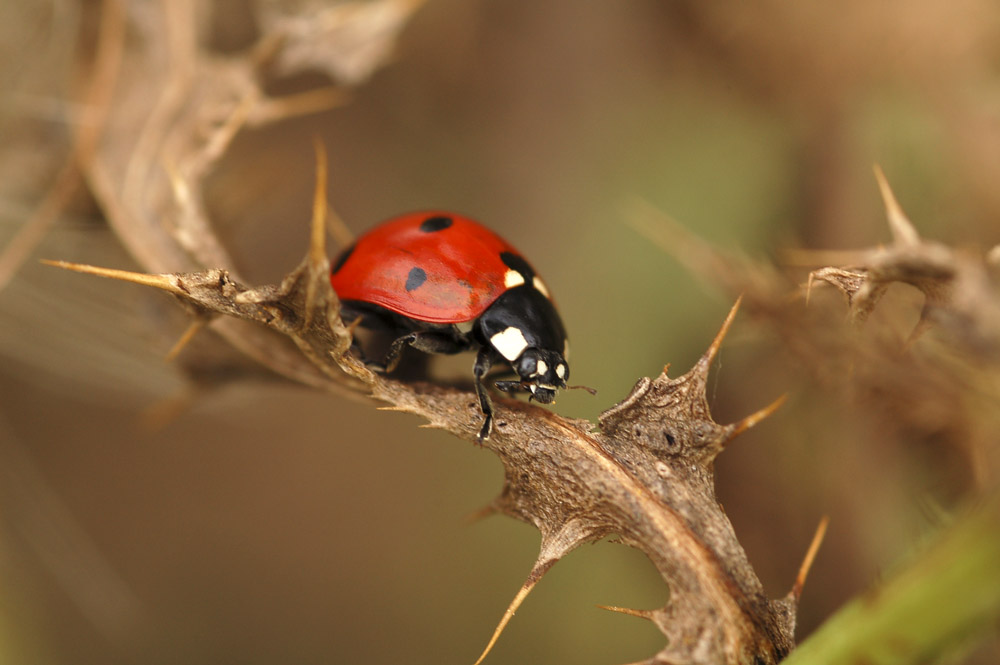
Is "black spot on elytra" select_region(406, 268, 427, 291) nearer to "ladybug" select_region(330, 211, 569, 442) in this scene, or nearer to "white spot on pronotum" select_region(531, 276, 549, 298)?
"ladybug" select_region(330, 211, 569, 442)

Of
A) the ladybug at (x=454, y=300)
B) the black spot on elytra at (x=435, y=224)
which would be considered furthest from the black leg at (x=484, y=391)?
the black spot on elytra at (x=435, y=224)

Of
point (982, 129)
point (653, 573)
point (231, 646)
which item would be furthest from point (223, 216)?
point (982, 129)

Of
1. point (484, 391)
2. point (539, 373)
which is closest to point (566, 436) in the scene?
point (484, 391)

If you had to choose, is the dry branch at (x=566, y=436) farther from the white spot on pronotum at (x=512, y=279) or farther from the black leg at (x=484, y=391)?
the white spot on pronotum at (x=512, y=279)

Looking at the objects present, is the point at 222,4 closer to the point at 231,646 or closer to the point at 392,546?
the point at 392,546

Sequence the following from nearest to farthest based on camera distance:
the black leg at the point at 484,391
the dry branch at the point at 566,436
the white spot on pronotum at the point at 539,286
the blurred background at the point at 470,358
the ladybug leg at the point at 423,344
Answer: the dry branch at the point at 566,436 → the black leg at the point at 484,391 → the ladybug leg at the point at 423,344 → the white spot on pronotum at the point at 539,286 → the blurred background at the point at 470,358

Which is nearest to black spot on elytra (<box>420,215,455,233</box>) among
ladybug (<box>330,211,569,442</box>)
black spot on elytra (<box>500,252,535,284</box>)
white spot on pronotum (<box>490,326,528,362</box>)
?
ladybug (<box>330,211,569,442</box>)
